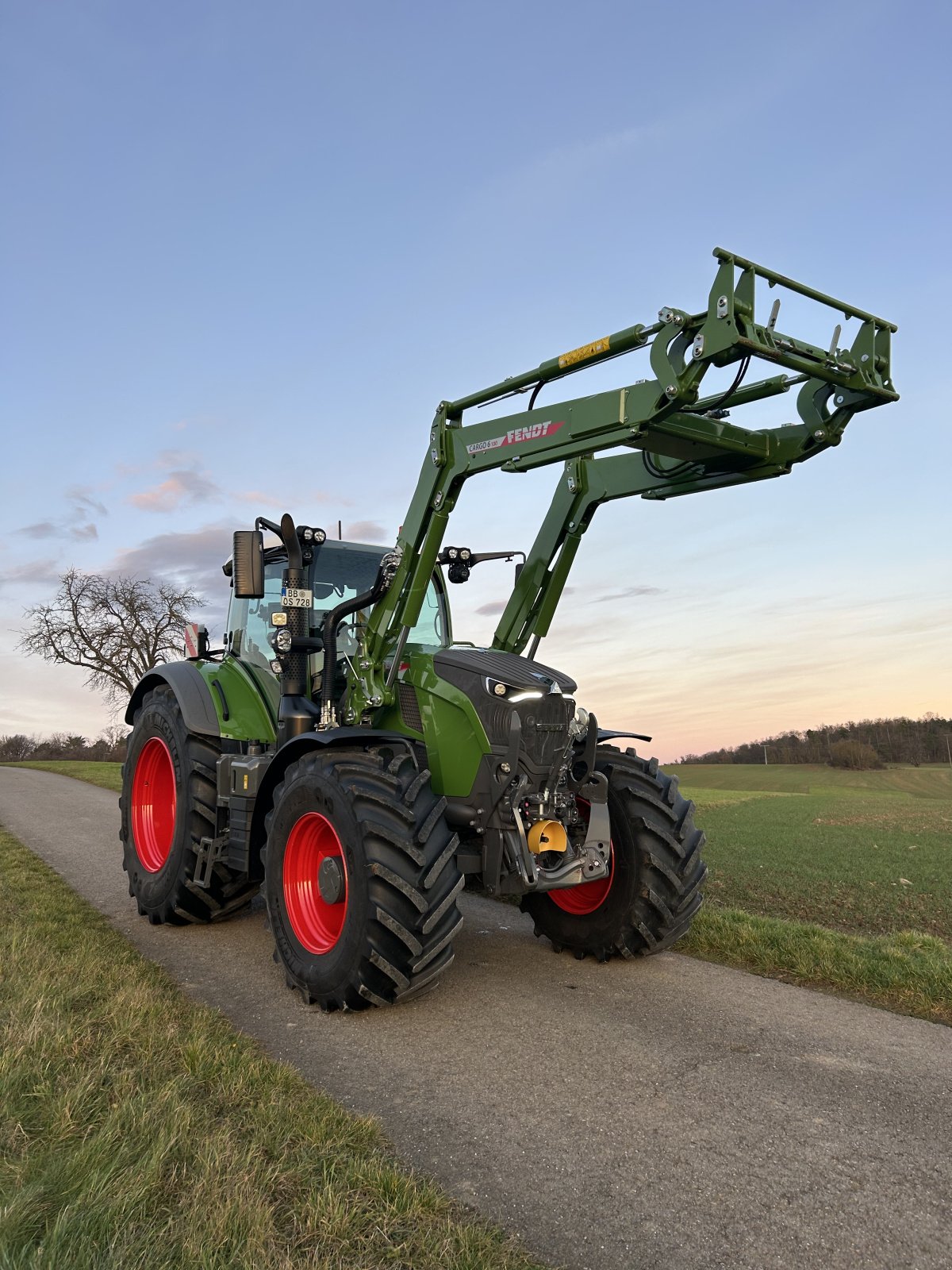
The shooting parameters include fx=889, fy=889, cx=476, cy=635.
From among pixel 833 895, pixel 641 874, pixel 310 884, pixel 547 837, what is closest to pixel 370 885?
pixel 310 884

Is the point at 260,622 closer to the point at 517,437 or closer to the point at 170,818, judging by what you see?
the point at 170,818

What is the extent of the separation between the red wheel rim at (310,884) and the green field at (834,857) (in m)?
4.46

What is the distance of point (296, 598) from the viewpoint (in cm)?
603

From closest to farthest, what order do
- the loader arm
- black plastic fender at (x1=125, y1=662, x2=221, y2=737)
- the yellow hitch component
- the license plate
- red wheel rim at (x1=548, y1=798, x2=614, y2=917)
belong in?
the loader arm < the yellow hitch component < red wheel rim at (x1=548, y1=798, x2=614, y2=917) < the license plate < black plastic fender at (x1=125, y1=662, x2=221, y2=737)

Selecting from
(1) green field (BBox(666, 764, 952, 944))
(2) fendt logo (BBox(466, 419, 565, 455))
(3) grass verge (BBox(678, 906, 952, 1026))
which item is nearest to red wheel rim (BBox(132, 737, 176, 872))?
(2) fendt logo (BBox(466, 419, 565, 455))

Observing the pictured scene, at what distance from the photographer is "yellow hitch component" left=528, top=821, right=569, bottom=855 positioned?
514 centimetres

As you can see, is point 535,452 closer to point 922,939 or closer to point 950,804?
point 922,939

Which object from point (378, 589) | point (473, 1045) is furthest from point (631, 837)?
point (378, 589)

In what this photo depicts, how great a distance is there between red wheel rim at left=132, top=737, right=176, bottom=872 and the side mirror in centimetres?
228

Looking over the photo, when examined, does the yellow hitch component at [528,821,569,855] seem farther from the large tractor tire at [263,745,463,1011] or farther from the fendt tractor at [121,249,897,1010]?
the large tractor tire at [263,745,463,1011]

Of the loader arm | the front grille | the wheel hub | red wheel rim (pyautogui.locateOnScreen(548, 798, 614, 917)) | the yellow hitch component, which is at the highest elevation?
the loader arm

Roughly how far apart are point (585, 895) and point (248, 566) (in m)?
3.06

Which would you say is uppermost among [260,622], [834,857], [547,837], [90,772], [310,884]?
[260,622]

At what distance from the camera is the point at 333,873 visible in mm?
4793
